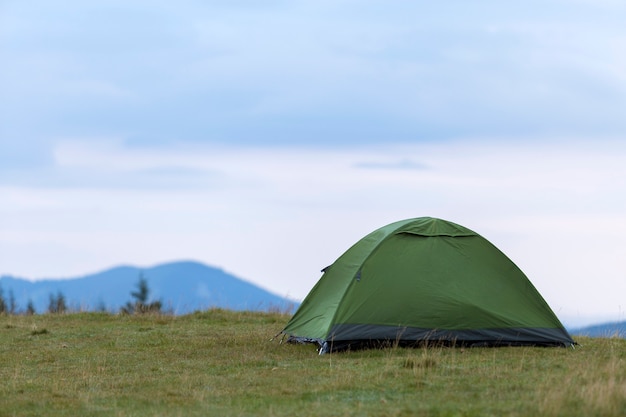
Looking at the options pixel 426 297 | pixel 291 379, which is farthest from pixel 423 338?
pixel 291 379

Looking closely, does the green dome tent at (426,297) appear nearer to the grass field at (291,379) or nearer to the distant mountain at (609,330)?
the grass field at (291,379)

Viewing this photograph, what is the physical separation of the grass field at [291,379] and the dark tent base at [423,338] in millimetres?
398

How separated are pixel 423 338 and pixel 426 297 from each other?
844mm

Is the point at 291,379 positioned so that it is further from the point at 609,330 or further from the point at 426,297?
the point at 609,330

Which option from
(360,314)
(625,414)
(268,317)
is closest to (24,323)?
(268,317)

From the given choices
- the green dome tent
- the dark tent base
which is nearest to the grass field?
the dark tent base

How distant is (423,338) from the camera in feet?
60.8

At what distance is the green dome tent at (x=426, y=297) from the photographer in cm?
1856

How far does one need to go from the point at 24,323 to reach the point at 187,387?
13511 mm

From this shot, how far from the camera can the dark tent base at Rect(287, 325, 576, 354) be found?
18328 millimetres

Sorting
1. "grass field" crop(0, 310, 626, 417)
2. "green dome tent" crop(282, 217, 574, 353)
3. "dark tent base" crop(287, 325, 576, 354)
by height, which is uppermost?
"green dome tent" crop(282, 217, 574, 353)

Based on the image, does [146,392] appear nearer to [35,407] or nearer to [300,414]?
[35,407]

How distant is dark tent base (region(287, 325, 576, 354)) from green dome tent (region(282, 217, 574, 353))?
0.02m

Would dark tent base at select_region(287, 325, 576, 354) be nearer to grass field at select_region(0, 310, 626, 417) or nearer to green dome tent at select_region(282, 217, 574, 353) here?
green dome tent at select_region(282, 217, 574, 353)
